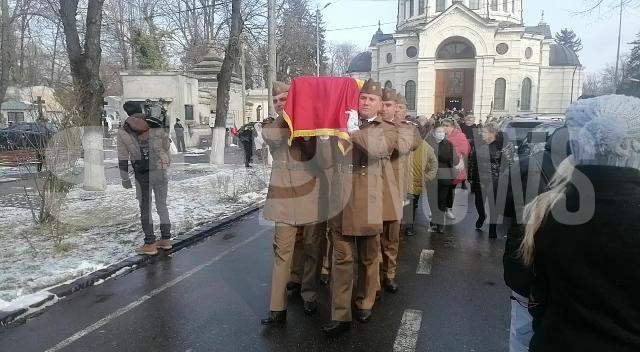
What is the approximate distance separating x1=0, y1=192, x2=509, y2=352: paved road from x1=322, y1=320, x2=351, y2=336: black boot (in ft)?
0.18

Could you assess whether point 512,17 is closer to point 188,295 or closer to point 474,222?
point 474,222

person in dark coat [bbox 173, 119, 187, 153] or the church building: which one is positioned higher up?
the church building

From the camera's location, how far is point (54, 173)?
736cm

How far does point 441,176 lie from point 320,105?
4391 millimetres

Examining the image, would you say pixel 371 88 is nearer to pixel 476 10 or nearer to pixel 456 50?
pixel 456 50

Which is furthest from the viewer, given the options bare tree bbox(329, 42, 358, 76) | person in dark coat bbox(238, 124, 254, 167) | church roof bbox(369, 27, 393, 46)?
bare tree bbox(329, 42, 358, 76)

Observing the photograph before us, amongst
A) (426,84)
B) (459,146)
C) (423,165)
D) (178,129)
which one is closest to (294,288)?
(423,165)

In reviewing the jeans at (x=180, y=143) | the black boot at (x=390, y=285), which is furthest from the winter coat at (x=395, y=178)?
the jeans at (x=180, y=143)

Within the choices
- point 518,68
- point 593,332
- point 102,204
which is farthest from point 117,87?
point 593,332

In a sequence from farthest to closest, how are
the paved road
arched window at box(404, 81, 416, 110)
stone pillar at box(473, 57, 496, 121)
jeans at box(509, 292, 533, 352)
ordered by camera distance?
1. arched window at box(404, 81, 416, 110)
2. stone pillar at box(473, 57, 496, 121)
3. the paved road
4. jeans at box(509, 292, 533, 352)

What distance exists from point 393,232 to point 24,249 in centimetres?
490

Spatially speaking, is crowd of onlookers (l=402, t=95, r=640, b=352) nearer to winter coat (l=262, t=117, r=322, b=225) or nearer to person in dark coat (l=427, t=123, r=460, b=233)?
winter coat (l=262, t=117, r=322, b=225)

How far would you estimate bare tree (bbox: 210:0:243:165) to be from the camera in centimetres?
1627

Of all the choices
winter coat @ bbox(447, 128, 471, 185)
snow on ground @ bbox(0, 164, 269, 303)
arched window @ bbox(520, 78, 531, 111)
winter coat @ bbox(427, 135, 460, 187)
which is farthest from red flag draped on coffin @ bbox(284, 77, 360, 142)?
arched window @ bbox(520, 78, 531, 111)
